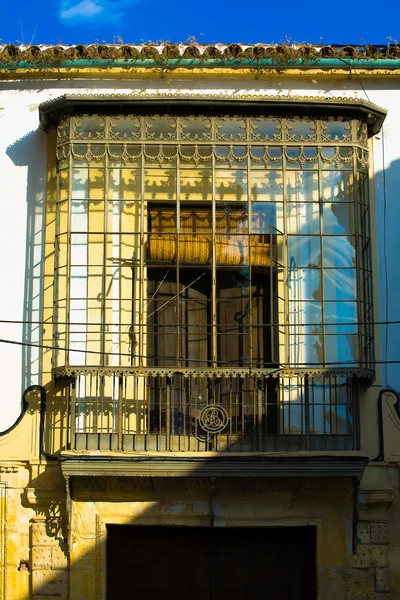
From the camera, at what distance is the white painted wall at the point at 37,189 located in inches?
490

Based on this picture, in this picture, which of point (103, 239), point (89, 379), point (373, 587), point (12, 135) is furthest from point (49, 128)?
point (373, 587)

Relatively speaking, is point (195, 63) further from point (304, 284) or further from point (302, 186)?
point (304, 284)

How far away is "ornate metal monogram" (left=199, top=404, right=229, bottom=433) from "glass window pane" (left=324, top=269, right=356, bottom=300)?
162 centimetres

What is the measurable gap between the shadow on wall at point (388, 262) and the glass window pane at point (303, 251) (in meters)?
0.70

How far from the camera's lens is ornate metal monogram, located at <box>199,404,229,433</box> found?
11.9 metres

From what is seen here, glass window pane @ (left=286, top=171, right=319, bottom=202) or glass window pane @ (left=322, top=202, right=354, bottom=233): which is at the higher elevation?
glass window pane @ (left=286, top=171, right=319, bottom=202)

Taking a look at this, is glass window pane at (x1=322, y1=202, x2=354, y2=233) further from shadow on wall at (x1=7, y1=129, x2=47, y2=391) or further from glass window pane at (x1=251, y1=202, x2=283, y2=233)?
shadow on wall at (x1=7, y1=129, x2=47, y2=391)

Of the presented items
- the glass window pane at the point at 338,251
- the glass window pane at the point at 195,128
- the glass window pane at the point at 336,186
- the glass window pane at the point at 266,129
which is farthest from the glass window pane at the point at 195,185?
the glass window pane at the point at 338,251

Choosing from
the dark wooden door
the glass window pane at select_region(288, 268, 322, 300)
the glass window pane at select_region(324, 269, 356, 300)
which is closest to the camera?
the dark wooden door

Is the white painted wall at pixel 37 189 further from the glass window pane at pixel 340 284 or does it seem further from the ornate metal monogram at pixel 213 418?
the ornate metal monogram at pixel 213 418

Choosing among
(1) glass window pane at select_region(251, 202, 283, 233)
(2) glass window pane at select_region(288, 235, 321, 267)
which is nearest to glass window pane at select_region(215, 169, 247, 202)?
(1) glass window pane at select_region(251, 202, 283, 233)

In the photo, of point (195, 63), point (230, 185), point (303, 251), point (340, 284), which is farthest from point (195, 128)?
point (340, 284)

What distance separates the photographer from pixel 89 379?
1204 cm

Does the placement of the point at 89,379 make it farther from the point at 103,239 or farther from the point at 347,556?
the point at 347,556
